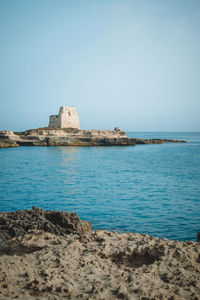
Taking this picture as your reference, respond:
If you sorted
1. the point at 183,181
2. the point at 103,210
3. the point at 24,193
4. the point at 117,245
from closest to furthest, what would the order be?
the point at 117,245
the point at 103,210
the point at 24,193
the point at 183,181

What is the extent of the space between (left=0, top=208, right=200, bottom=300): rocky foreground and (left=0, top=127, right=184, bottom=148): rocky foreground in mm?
53787

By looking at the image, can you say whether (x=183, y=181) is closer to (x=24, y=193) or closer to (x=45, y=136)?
(x=24, y=193)

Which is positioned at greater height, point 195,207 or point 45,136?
point 45,136

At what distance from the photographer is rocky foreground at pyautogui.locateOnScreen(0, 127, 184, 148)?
60122mm

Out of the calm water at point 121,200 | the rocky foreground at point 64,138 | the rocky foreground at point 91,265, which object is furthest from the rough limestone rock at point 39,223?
the rocky foreground at point 64,138

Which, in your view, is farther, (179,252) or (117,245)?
(117,245)

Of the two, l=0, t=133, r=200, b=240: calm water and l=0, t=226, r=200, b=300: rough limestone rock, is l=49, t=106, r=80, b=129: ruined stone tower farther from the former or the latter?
l=0, t=226, r=200, b=300: rough limestone rock

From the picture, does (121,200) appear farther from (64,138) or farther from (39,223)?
(64,138)

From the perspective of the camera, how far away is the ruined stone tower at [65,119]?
7575 cm

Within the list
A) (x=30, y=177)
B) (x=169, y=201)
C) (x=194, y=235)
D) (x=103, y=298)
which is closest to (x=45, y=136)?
(x=30, y=177)

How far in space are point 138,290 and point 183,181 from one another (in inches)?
649

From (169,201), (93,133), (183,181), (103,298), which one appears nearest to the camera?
(103,298)

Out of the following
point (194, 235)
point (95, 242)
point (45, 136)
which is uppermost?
point (45, 136)

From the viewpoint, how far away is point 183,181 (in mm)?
19453
